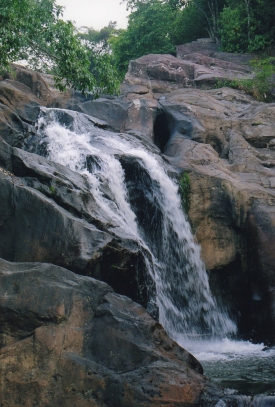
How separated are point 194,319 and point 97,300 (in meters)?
5.20

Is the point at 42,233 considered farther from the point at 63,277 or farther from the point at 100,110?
the point at 100,110

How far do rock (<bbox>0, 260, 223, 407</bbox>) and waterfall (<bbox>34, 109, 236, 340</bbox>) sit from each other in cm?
400

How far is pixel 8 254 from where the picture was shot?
7488 millimetres

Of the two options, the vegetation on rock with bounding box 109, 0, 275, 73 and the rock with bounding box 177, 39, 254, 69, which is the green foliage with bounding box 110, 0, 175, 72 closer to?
the vegetation on rock with bounding box 109, 0, 275, 73

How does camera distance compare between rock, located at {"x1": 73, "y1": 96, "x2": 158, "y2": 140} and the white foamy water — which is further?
rock, located at {"x1": 73, "y1": 96, "x2": 158, "y2": 140}

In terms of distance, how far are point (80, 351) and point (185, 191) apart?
725 centimetres

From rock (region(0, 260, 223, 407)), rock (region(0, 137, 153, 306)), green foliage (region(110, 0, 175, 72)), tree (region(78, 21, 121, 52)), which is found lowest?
rock (region(0, 260, 223, 407))

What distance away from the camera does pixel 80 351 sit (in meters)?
5.68

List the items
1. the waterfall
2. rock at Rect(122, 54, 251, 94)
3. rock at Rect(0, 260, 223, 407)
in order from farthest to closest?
1. rock at Rect(122, 54, 251, 94)
2. the waterfall
3. rock at Rect(0, 260, 223, 407)

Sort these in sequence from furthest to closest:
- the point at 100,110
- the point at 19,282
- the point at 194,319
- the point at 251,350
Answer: the point at 100,110
the point at 194,319
the point at 251,350
the point at 19,282

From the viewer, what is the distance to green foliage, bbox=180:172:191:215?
12.3m

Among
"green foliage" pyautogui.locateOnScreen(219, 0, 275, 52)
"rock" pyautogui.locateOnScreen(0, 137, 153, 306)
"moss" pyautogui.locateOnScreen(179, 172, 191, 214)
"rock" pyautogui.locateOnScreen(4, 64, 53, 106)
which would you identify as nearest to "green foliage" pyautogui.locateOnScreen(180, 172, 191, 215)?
"moss" pyautogui.locateOnScreen(179, 172, 191, 214)

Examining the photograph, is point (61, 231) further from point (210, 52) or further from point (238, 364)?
point (210, 52)

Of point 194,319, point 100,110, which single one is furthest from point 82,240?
point 100,110
